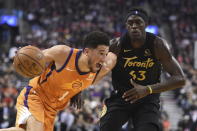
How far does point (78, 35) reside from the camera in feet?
72.6

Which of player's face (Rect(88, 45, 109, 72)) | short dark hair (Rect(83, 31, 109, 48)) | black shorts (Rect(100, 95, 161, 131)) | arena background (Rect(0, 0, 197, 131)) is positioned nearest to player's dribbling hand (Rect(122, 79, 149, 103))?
black shorts (Rect(100, 95, 161, 131))

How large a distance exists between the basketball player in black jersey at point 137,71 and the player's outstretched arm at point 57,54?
0.57m

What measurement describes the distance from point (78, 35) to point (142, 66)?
16.8 meters

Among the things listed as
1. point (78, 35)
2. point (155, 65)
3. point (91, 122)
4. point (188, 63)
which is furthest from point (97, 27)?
point (155, 65)

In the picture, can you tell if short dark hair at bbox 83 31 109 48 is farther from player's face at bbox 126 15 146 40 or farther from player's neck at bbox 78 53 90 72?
player's face at bbox 126 15 146 40

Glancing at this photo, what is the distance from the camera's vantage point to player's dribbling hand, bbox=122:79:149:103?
510cm

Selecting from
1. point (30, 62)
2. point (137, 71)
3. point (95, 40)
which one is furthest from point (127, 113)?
point (30, 62)

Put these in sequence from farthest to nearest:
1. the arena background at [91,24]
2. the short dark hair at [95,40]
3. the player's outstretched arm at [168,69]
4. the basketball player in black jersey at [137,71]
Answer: the arena background at [91,24], the basketball player in black jersey at [137,71], the player's outstretched arm at [168,69], the short dark hair at [95,40]

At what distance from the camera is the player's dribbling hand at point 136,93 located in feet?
16.7

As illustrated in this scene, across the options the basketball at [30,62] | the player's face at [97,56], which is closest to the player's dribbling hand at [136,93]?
the player's face at [97,56]

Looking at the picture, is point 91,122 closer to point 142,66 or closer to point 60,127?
point 60,127

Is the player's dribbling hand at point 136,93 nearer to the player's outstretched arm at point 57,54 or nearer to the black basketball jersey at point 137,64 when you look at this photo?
the black basketball jersey at point 137,64

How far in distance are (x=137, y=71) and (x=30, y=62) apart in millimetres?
1379

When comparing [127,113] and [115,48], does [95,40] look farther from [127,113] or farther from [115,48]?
[127,113]
